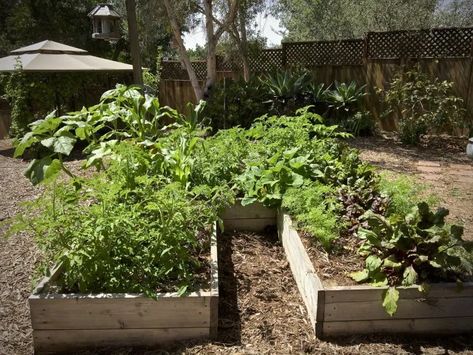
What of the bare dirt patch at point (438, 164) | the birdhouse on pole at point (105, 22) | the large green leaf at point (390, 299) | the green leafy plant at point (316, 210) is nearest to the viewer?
the large green leaf at point (390, 299)

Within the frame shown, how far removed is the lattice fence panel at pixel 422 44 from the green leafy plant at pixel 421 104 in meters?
0.45

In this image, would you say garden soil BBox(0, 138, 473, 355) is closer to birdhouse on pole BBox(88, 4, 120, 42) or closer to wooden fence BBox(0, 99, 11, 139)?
birdhouse on pole BBox(88, 4, 120, 42)

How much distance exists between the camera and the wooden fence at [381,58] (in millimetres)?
7242

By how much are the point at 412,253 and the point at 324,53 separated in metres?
7.17

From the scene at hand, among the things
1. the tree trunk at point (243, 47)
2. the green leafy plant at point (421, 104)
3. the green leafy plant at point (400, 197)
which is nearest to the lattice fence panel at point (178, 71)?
the tree trunk at point (243, 47)

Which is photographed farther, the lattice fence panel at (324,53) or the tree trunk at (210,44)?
the lattice fence panel at (324,53)

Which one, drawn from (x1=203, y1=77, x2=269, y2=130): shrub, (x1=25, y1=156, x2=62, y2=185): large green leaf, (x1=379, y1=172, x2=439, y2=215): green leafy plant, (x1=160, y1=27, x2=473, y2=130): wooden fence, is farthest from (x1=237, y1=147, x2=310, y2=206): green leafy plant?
(x1=160, y1=27, x2=473, y2=130): wooden fence

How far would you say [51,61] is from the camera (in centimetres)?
656

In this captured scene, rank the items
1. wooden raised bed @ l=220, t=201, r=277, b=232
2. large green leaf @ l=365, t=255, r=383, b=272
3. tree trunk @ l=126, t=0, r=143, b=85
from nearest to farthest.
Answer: large green leaf @ l=365, t=255, r=383, b=272, wooden raised bed @ l=220, t=201, r=277, b=232, tree trunk @ l=126, t=0, r=143, b=85

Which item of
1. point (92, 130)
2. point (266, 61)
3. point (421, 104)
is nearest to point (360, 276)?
point (92, 130)

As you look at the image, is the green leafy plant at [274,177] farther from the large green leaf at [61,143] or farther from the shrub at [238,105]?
the shrub at [238,105]

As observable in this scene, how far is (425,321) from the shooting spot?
7.14 ft

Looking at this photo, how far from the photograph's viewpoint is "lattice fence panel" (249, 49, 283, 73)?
29.8 ft

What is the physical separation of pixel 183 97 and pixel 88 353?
922 centimetres
